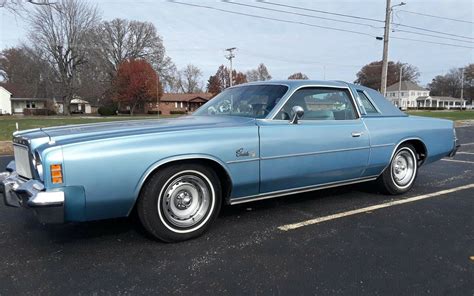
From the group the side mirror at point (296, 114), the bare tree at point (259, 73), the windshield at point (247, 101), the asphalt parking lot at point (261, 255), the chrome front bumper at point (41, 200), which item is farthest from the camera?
the bare tree at point (259, 73)

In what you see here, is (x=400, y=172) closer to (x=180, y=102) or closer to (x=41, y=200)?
(x=41, y=200)

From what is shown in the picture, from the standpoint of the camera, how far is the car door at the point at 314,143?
390 centimetres

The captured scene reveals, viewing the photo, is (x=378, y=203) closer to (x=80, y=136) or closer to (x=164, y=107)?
(x=80, y=136)

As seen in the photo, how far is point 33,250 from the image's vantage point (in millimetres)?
3410

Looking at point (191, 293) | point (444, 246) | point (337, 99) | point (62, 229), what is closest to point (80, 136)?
point (62, 229)

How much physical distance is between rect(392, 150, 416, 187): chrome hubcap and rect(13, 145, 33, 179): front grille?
4.39 metres

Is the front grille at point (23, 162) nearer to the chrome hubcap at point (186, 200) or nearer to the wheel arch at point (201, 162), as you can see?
the wheel arch at point (201, 162)

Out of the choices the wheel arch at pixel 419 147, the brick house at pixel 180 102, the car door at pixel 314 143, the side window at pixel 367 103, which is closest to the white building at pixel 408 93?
the brick house at pixel 180 102

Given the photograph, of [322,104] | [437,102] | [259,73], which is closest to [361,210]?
[322,104]

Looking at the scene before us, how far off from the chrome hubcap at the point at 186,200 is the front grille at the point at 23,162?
1202 mm

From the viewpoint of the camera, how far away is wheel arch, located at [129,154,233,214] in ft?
10.8

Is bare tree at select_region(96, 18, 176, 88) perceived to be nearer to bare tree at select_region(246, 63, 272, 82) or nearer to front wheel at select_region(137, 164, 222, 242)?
bare tree at select_region(246, 63, 272, 82)

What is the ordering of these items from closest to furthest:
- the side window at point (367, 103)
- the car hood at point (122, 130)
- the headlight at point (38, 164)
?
1. the headlight at point (38, 164)
2. the car hood at point (122, 130)
3. the side window at point (367, 103)

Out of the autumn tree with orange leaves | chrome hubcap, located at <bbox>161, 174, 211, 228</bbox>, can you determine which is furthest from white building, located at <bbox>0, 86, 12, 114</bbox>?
chrome hubcap, located at <bbox>161, 174, 211, 228</bbox>
